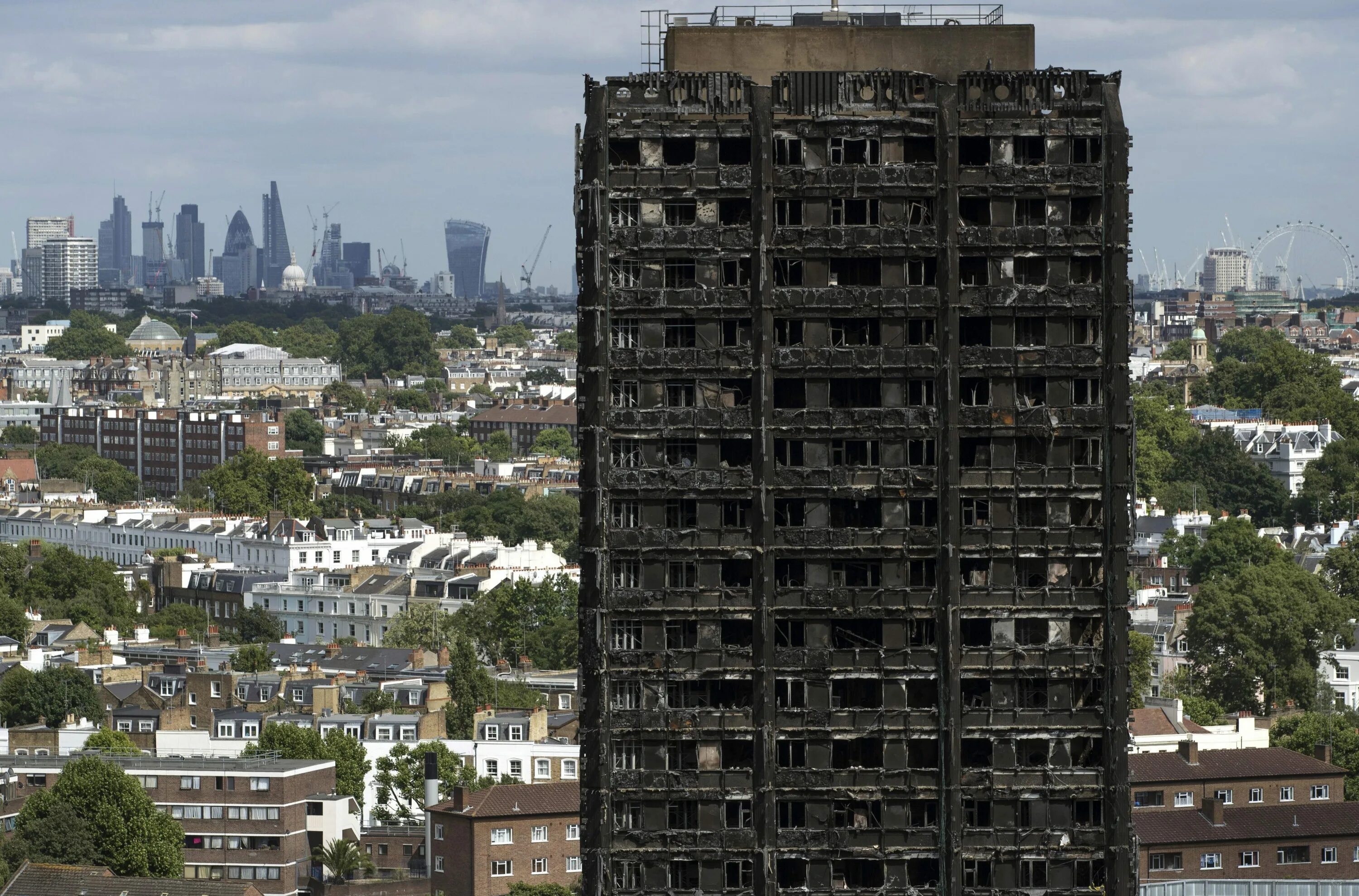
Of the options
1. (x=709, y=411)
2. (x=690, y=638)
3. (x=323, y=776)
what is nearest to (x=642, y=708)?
(x=690, y=638)

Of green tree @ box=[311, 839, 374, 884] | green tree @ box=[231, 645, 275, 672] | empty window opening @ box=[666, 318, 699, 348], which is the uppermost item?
empty window opening @ box=[666, 318, 699, 348]

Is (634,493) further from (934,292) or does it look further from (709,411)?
(934,292)

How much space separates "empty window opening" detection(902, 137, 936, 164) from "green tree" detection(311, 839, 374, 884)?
176ft

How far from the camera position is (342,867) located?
120 meters

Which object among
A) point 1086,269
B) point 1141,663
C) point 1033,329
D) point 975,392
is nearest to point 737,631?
point 975,392

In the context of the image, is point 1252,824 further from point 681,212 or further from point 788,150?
point 681,212

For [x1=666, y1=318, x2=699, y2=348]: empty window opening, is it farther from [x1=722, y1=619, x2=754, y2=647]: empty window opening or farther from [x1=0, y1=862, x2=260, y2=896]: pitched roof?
[x1=0, y1=862, x2=260, y2=896]: pitched roof

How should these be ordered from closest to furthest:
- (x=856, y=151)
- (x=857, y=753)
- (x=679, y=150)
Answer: (x=857, y=753) < (x=679, y=150) < (x=856, y=151)

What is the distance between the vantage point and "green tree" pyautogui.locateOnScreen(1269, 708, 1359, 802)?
130875 millimetres

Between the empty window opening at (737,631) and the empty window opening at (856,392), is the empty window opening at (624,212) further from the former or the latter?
the empty window opening at (737,631)

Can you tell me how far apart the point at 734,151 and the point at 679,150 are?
1.13 m

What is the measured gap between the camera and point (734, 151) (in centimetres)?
7144

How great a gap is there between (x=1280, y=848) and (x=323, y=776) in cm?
3495

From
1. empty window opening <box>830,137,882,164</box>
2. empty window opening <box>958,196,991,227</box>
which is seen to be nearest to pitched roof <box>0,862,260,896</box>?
empty window opening <box>830,137,882,164</box>
